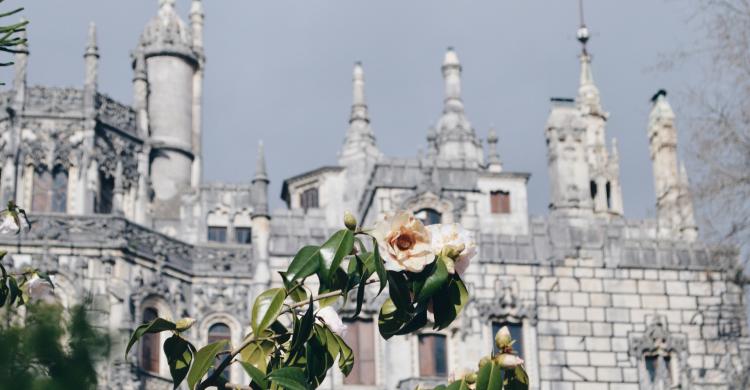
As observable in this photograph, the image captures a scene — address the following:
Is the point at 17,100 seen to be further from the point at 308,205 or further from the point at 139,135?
the point at 308,205

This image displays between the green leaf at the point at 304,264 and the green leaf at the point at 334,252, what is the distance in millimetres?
38

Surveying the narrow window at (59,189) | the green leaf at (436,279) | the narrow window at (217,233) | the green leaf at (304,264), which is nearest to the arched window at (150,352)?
the narrow window at (59,189)

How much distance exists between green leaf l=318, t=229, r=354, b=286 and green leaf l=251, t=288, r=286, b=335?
0.85 ft

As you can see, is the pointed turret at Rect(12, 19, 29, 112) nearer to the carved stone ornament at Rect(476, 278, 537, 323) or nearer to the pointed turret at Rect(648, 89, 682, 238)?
the carved stone ornament at Rect(476, 278, 537, 323)

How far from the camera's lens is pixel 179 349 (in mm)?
7984

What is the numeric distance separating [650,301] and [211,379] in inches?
1109

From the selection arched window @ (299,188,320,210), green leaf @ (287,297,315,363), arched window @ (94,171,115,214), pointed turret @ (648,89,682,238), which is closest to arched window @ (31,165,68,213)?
arched window @ (94,171,115,214)

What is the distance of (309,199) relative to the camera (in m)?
53.2

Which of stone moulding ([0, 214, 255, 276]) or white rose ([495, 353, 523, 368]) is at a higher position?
stone moulding ([0, 214, 255, 276])

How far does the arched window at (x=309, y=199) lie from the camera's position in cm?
5284

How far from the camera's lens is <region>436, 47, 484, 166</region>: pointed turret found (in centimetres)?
5484

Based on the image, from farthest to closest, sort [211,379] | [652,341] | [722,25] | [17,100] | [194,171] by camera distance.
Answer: [194,171] → [17,100] → [652,341] → [722,25] → [211,379]

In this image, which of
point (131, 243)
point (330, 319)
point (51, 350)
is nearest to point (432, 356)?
point (131, 243)

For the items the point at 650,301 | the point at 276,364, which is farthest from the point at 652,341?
the point at 276,364
